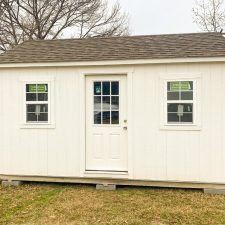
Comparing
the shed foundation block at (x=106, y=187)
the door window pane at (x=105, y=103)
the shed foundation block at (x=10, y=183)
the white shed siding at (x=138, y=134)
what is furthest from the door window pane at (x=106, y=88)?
the shed foundation block at (x=10, y=183)

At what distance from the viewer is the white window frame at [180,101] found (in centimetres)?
633

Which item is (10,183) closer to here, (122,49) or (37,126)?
(37,126)

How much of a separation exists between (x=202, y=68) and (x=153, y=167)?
7.25 feet

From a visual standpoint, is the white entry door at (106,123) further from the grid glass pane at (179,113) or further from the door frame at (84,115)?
the grid glass pane at (179,113)

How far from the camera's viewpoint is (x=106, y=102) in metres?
6.84

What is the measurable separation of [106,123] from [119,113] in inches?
13.8

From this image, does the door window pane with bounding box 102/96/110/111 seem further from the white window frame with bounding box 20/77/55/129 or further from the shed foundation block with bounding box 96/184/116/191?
the shed foundation block with bounding box 96/184/116/191

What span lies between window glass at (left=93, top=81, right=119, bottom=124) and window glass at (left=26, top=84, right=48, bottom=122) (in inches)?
43.4

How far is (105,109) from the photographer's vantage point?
686 centimetres

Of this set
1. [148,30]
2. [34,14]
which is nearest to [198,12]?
[148,30]

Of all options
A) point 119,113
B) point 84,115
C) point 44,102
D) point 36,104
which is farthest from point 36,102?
point 119,113

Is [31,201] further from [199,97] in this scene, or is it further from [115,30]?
[115,30]

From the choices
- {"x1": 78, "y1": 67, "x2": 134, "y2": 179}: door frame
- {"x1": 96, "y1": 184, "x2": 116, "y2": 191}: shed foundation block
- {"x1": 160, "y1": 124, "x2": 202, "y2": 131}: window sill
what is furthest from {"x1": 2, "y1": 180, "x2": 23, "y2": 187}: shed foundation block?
{"x1": 160, "y1": 124, "x2": 202, "y2": 131}: window sill

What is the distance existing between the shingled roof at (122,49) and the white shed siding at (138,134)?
232mm
